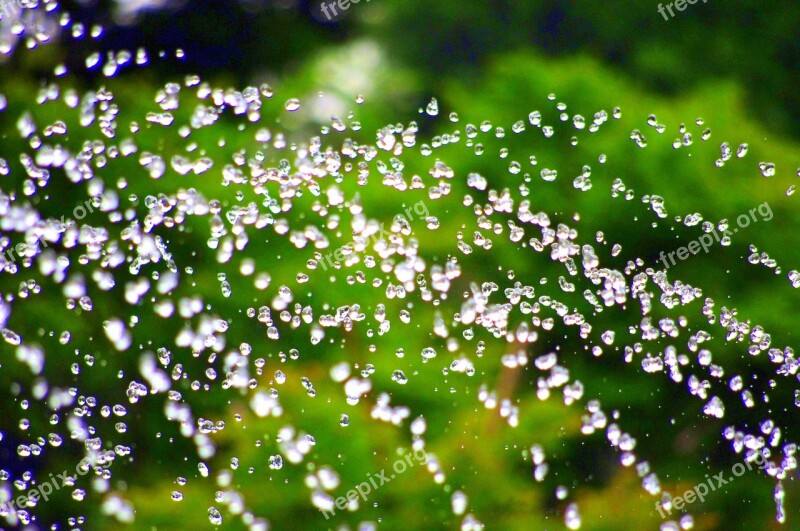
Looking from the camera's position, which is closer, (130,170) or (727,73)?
(130,170)

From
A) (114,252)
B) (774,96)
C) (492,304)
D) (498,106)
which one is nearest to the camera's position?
(114,252)

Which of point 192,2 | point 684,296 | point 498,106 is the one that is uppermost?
point 498,106

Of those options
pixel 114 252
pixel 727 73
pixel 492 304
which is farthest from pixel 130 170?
pixel 727 73

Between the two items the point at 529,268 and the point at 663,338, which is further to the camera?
the point at 529,268

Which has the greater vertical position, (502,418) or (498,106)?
(498,106)

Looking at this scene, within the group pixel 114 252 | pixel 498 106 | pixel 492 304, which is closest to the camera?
pixel 114 252

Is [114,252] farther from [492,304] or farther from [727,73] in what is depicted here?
[727,73]

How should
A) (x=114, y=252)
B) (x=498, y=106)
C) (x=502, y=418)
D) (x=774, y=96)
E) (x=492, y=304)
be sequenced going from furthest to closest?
(x=774, y=96) → (x=498, y=106) → (x=492, y=304) → (x=114, y=252) → (x=502, y=418)

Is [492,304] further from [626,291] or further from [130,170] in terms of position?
[130,170]

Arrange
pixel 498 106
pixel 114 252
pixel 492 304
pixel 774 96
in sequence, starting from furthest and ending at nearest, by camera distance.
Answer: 1. pixel 774 96
2. pixel 498 106
3. pixel 492 304
4. pixel 114 252

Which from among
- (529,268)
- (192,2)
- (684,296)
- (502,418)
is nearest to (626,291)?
(684,296)
